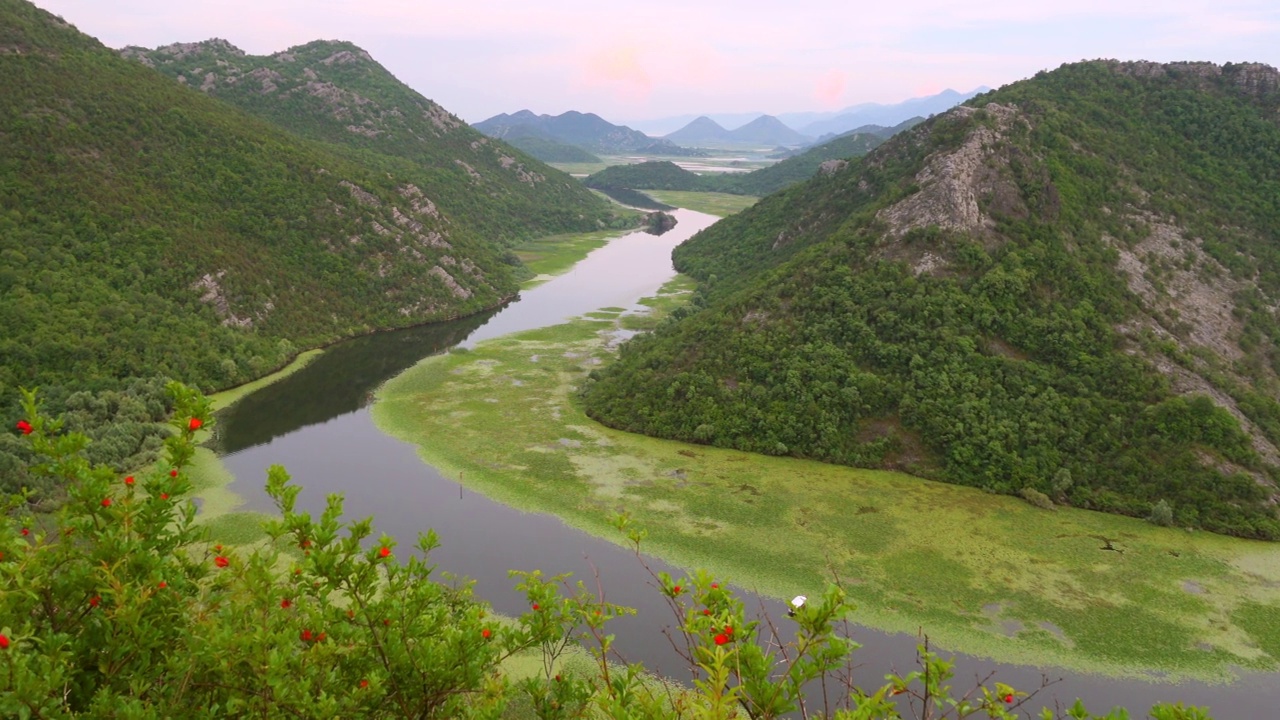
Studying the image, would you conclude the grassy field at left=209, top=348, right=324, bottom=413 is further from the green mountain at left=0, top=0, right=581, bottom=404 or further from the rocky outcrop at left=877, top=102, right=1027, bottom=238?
the rocky outcrop at left=877, top=102, right=1027, bottom=238

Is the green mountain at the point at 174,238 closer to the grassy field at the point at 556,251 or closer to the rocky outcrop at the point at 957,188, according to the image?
the grassy field at the point at 556,251

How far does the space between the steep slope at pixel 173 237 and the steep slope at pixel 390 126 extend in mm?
36650

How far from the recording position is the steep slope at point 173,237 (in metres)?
51.7

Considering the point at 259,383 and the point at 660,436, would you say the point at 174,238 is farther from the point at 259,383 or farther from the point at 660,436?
the point at 660,436

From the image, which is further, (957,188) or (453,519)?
(957,188)

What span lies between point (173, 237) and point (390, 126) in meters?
96.6

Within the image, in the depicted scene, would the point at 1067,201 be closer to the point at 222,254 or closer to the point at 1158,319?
the point at 1158,319

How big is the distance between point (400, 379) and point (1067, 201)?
5712 centimetres

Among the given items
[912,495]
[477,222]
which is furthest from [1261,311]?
[477,222]

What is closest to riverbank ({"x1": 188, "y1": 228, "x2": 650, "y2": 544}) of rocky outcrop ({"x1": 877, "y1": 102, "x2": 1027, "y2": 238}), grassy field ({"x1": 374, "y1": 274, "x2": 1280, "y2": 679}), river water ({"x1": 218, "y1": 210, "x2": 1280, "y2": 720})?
river water ({"x1": 218, "y1": 210, "x2": 1280, "y2": 720})

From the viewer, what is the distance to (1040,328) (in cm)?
4741

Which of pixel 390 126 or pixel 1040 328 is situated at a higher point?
pixel 390 126

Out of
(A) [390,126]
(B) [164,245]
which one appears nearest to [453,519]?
(B) [164,245]

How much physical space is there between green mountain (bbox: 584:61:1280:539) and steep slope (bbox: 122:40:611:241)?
85019 mm
